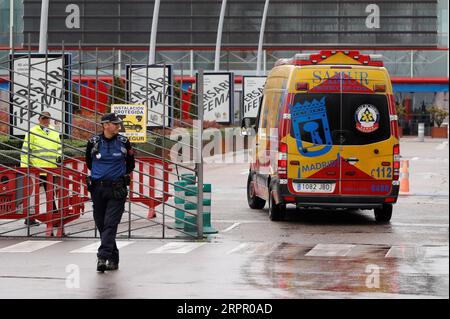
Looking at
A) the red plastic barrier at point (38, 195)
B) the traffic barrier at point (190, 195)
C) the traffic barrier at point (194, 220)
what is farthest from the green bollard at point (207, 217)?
the red plastic barrier at point (38, 195)

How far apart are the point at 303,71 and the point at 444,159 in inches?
1139

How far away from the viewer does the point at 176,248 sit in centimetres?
1686

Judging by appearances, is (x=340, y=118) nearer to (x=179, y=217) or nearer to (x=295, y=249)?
(x=179, y=217)

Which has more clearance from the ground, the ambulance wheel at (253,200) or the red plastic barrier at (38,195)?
the red plastic barrier at (38,195)

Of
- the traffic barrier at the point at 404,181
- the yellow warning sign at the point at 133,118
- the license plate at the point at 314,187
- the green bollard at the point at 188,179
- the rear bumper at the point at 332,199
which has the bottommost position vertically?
the traffic barrier at the point at 404,181

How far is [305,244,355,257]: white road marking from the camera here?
16.2 metres

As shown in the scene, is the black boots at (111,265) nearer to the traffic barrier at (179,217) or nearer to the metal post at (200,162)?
the metal post at (200,162)

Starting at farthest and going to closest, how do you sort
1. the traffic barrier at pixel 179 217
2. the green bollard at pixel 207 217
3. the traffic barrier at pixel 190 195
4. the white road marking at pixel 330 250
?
the traffic barrier at pixel 179 217, the green bollard at pixel 207 217, the traffic barrier at pixel 190 195, the white road marking at pixel 330 250

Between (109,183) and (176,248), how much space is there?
103 inches

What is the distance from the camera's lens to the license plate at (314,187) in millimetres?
20297

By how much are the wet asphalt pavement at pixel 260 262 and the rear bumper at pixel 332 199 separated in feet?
1.18

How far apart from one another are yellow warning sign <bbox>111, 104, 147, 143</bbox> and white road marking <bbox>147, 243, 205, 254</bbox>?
3.53 meters

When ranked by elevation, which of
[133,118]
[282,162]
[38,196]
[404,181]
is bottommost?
[404,181]

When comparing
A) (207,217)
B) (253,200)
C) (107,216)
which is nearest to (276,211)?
(207,217)
